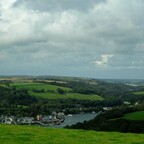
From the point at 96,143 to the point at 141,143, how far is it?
2682mm

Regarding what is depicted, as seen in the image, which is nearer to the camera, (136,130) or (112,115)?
(136,130)

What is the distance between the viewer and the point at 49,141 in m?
20.3

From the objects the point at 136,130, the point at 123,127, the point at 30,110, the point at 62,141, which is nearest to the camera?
the point at 62,141

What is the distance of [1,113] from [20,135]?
165781mm

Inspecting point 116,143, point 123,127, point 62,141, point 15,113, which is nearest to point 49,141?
point 62,141

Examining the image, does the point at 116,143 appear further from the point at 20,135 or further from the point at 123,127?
the point at 123,127

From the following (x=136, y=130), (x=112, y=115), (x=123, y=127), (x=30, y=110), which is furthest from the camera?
(x=30, y=110)

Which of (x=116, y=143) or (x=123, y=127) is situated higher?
(x=116, y=143)

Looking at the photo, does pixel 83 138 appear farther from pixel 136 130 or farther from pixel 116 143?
pixel 136 130

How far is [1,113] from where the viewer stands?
18400 cm

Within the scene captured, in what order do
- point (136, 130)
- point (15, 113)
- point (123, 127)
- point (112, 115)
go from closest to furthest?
point (136, 130) → point (123, 127) → point (112, 115) → point (15, 113)

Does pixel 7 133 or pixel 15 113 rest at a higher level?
pixel 7 133

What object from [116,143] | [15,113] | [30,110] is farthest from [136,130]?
[30,110]

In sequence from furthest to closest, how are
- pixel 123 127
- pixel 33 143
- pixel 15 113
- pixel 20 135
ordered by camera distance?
pixel 15 113, pixel 123 127, pixel 20 135, pixel 33 143
